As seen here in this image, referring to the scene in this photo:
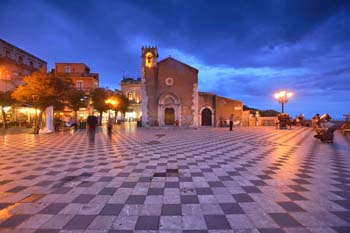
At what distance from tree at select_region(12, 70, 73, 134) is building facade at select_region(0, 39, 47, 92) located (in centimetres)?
940

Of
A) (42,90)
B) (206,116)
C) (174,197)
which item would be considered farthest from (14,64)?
(174,197)

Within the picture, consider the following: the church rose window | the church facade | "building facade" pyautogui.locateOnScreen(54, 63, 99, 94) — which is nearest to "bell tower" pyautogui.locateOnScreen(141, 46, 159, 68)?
the church facade

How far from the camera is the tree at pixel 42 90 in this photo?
13617mm

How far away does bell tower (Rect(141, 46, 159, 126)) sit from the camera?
23.8 metres

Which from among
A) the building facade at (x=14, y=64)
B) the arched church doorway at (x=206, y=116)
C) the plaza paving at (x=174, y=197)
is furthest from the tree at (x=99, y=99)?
the plaza paving at (x=174, y=197)

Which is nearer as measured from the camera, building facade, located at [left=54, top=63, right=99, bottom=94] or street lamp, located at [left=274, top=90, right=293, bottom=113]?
street lamp, located at [left=274, top=90, right=293, bottom=113]

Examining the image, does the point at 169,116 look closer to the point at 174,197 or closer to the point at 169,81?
the point at 169,81

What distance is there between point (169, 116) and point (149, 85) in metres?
4.99

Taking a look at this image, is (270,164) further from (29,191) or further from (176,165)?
(29,191)

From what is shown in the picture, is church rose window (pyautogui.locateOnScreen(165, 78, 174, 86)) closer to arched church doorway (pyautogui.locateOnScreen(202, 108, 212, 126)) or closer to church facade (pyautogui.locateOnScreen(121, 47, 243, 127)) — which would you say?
church facade (pyautogui.locateOnScreen(121, 47, 243, 127))

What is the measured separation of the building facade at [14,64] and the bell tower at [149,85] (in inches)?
595

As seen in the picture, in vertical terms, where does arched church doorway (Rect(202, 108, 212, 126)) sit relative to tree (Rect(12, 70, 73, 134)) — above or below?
below

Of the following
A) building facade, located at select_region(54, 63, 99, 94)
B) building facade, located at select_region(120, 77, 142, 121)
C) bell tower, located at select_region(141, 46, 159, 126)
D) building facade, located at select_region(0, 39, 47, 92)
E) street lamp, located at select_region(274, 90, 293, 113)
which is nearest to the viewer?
street lamp, located at select_region(274, 90, 293, 113)

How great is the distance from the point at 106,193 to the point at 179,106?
2092 cm
